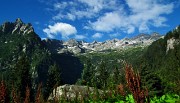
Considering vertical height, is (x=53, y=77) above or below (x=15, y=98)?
above

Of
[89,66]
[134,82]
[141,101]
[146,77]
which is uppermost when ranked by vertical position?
[89,66]

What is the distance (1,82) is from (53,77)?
10665cm

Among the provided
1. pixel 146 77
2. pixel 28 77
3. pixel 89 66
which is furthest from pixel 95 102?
pixel 89 66

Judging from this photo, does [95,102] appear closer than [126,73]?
No

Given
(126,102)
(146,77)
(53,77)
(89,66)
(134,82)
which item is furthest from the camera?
(89,66)

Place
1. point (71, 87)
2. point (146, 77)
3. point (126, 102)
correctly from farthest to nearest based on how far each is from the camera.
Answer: point (71, 87) → point (146, 77) → point (126, 102)

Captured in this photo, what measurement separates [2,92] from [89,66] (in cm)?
17079

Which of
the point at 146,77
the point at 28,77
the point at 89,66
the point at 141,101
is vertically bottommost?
the point at 141,101

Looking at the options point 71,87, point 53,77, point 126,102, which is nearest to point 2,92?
point 126,102

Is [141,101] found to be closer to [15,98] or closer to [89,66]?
[15,98]

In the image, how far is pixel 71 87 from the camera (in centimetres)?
3853

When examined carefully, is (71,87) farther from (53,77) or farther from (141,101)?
(53,77)

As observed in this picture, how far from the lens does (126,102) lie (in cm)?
1376

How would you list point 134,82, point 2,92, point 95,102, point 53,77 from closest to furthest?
point 134,82, point 2,92, point 95,102, point 53,77
